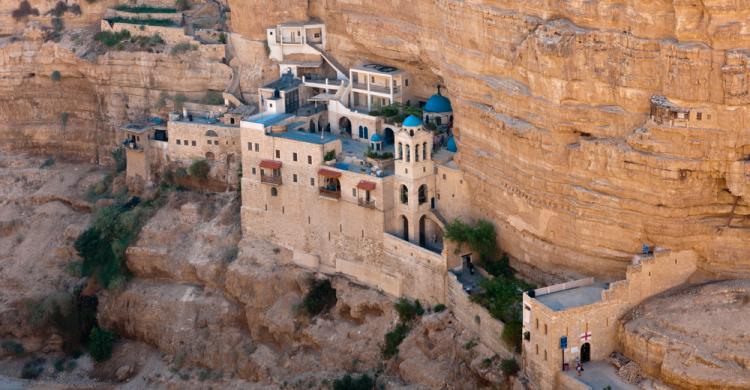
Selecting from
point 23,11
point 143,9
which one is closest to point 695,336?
point 143,9

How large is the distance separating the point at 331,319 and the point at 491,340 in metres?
6.95

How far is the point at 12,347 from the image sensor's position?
51344 millimetres

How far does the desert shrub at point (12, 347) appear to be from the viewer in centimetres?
5131

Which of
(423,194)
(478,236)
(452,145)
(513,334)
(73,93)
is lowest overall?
(513,334)

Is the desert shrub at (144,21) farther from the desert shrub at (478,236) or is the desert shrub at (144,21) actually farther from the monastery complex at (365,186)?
the desert shrub at (478,236)

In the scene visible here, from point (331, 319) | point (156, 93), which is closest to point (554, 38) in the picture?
point (331, 319)

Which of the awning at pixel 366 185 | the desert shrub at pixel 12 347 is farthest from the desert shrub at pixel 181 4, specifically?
the awning at pixel 366 185

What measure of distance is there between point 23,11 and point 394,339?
2307 centimetres

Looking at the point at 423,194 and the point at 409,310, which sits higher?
the point at 423,194

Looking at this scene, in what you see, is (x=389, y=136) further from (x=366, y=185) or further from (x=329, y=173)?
(x=366, y=185)

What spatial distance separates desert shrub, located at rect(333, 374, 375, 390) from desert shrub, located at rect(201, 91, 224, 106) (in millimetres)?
13674

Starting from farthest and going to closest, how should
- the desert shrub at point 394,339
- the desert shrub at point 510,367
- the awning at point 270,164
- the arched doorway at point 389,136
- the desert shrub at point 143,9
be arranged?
the desert shrub at point 143,9 → the arched doorway at point 389,136 → the awning at point 270,164 → the desert shrub at point 394,339 → the desert shrub at point 510,367

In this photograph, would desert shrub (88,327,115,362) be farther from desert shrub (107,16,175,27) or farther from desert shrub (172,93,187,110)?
desert shrub (107,16,175,27)

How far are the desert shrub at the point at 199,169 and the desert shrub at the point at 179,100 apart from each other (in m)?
3.06
